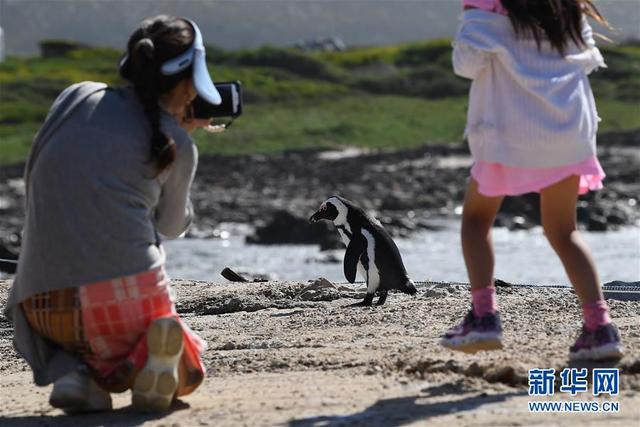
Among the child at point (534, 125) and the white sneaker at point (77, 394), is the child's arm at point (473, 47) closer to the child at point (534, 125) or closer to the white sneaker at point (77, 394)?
the child at point (534, 125)

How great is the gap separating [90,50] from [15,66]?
16.3 feet

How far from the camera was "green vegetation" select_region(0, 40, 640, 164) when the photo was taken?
34750 millimetres

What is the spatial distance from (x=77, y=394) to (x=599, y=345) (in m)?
1.56

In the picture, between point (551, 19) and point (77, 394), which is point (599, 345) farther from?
point (77, 394)

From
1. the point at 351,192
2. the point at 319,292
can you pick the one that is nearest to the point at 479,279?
the point at 319,292

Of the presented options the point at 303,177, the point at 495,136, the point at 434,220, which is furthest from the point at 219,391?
the point at 303,177

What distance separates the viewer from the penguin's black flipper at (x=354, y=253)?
829cm

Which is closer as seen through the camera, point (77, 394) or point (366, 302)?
point (77, 394)

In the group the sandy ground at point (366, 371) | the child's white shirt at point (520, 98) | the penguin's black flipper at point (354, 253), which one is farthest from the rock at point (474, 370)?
the penguin's black flipper at point (354, 253)

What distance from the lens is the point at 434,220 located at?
72.9 feet

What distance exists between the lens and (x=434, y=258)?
1747 cm

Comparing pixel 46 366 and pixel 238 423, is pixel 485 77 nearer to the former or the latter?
pixel 238 423

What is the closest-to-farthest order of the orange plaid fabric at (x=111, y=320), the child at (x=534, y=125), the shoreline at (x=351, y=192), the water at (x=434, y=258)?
the orange plaid fabric at (x=111, y=320), the child at (x=534, y=125), the water at (x=434, y=258), the shoreline at (x=351, y=192)

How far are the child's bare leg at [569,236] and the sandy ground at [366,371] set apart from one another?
234mm
